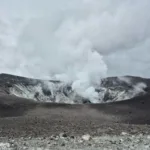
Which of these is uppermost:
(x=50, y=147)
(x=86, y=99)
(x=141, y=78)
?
(x=141, y=78)

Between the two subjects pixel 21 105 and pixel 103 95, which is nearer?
pixel 21 105

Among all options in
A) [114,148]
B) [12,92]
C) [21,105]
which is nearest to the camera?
[114,148]

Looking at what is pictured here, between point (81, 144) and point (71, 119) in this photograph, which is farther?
point (71, 119)

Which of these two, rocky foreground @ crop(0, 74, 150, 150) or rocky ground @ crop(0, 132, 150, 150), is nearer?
rocky ground @ crop(0, 132, 150, 150)

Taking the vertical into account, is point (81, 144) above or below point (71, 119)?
below

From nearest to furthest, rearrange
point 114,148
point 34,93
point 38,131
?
Answer: point 114,148 < point 38,131 < point 34,93

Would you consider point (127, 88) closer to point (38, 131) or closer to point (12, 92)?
point (12, 92)

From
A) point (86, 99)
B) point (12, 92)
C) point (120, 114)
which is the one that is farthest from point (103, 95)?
point (120, 114)

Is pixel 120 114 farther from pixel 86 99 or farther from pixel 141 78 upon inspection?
pixel 141 78

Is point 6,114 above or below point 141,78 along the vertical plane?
below

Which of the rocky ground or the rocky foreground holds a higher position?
the rocky foreground

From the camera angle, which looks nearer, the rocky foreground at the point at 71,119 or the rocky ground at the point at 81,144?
the rocky ground at the point at 81,144
